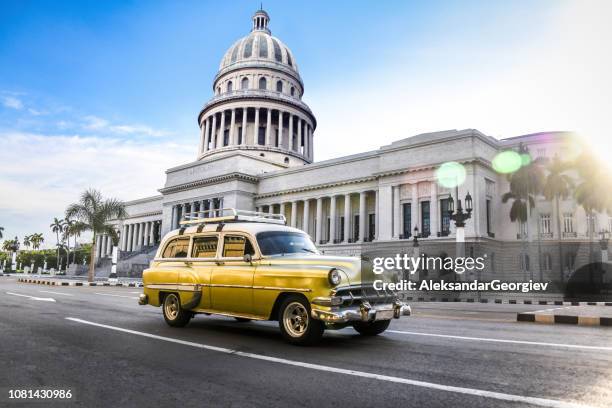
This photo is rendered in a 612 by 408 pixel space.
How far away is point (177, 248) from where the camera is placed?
29.3 feet

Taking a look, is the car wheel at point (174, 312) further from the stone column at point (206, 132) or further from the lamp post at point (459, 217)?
the stone column at point (206, 132)

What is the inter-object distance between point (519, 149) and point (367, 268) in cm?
3932

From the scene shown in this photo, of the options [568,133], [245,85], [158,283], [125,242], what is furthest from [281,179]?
[158,283]

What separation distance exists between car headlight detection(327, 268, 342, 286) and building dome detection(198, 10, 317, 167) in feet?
198

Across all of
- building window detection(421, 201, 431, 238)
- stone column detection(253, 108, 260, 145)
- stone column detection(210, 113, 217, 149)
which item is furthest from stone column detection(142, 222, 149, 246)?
building window detection(421, 201, 431, 238)

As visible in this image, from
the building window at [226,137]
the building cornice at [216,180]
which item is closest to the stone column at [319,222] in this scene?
the building cornice at [216,180]

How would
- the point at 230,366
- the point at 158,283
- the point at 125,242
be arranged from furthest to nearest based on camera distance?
the point at 125,242, the point at 158,283, the point at 230,366

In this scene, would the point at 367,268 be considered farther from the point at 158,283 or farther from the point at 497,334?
the point at 158,283

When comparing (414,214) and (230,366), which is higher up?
(414,214)

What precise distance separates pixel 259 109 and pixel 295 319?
65750 millimetres

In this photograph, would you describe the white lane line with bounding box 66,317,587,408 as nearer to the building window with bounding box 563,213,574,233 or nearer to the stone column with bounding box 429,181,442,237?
the stone column with bounding box 429,181,442,237

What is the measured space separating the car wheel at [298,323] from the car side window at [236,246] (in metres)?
1.23

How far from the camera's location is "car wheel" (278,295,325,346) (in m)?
6.12

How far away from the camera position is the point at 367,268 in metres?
6.80
